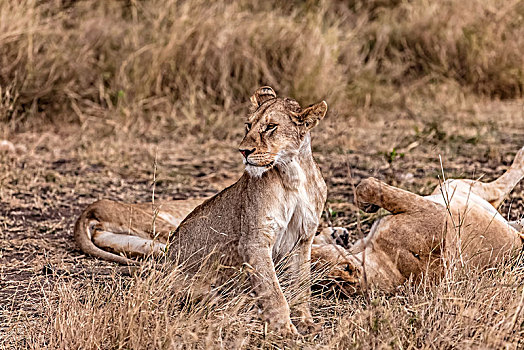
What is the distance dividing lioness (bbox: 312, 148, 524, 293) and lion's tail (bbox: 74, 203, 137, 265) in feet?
3.49

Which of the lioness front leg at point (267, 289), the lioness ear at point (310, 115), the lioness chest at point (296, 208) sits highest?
the lioness ear at point (310, 115)

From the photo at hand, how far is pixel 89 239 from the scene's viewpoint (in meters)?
4.19

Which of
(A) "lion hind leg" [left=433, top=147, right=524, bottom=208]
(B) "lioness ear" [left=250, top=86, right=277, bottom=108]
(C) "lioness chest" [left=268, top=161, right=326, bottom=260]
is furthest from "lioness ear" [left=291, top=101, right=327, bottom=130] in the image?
(A) "lion hind leg" [left=433, top=147, right=524, bottom=208]

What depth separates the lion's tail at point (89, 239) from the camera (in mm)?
4043

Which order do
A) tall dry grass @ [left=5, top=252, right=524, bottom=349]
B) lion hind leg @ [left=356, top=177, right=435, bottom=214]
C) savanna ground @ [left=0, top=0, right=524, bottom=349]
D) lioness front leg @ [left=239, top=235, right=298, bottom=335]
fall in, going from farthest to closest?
lion hind leg @ [left=356, top=177, right=435, bottom=214]
lioness front leg @ [left=239, top=235, right=298, bottom=335]
savanna ground @ [left=0, top=0, right=524, bottom=349]
tall dry grass @ [left=5, top=252, right=524, bottom=349]

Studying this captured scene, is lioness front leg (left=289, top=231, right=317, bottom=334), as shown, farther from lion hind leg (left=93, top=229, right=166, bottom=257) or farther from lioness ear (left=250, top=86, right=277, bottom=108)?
lion hind leg (left=93, top=229, right=166, bottom=257)

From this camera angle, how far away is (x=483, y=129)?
750 centimetres

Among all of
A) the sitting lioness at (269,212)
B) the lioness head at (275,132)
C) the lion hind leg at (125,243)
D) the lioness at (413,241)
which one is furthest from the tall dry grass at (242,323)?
the lion hind leg at (125,243)

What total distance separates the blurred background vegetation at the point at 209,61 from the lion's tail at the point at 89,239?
9.13 ft

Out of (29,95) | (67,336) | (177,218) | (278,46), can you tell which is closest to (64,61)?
(29,95)

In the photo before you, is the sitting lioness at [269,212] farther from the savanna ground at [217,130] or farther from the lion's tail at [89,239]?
the lion's tail at [89,239]

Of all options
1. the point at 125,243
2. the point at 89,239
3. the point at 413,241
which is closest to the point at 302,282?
the point at 413,241

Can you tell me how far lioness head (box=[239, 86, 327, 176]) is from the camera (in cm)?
307

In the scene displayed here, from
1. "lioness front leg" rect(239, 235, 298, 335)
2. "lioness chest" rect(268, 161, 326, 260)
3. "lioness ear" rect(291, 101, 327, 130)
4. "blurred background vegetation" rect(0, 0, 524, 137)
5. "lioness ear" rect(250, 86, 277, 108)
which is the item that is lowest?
"blurred background vegetation" rect(0, 0, 524, 137)
